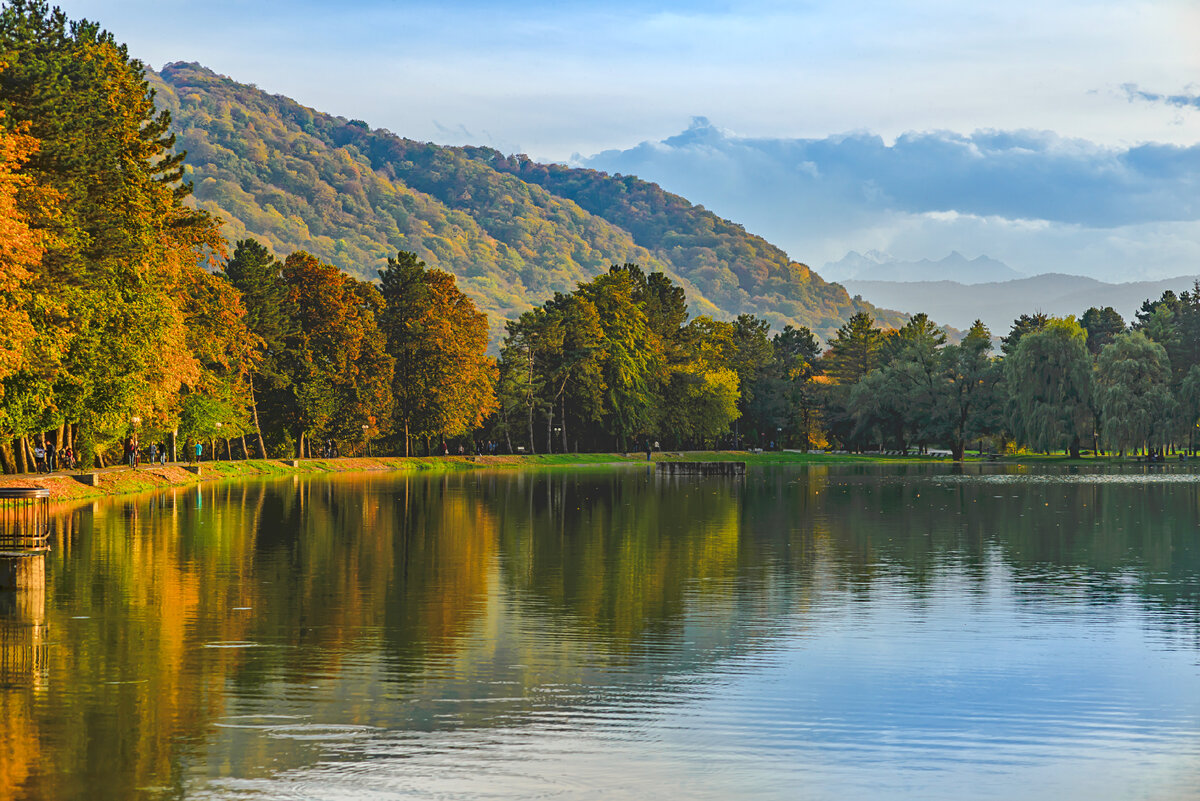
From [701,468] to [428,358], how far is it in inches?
976

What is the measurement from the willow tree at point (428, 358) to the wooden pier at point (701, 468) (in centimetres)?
1828

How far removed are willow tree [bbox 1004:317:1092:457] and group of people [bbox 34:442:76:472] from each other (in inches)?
2936

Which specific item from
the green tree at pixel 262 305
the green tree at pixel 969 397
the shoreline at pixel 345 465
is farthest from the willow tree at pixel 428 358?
the green tree at pixel 969 397

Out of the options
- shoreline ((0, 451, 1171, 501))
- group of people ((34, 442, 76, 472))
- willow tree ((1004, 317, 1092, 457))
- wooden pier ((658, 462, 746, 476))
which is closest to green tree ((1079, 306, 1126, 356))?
shoreline ((0, 451, 1171, 501))

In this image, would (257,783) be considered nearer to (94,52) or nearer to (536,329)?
(94,52)

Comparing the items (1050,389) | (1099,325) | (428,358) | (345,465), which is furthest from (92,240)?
(1099,325)

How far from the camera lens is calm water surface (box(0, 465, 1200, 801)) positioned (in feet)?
32.4

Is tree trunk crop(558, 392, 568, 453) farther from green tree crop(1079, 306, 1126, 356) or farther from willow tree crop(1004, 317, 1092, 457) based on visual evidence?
green tree crop(1079, 306, 1126, 356)

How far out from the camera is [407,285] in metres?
101

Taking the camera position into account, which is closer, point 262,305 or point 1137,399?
point 262,305

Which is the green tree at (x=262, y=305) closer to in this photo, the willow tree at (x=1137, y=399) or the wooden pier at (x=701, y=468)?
the wooden pier at (x=701, y=468)

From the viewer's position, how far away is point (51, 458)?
186ft

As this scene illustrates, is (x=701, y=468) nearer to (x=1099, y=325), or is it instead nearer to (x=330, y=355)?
(x=330, y=355)

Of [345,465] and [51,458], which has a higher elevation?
Answer: [51,458]
